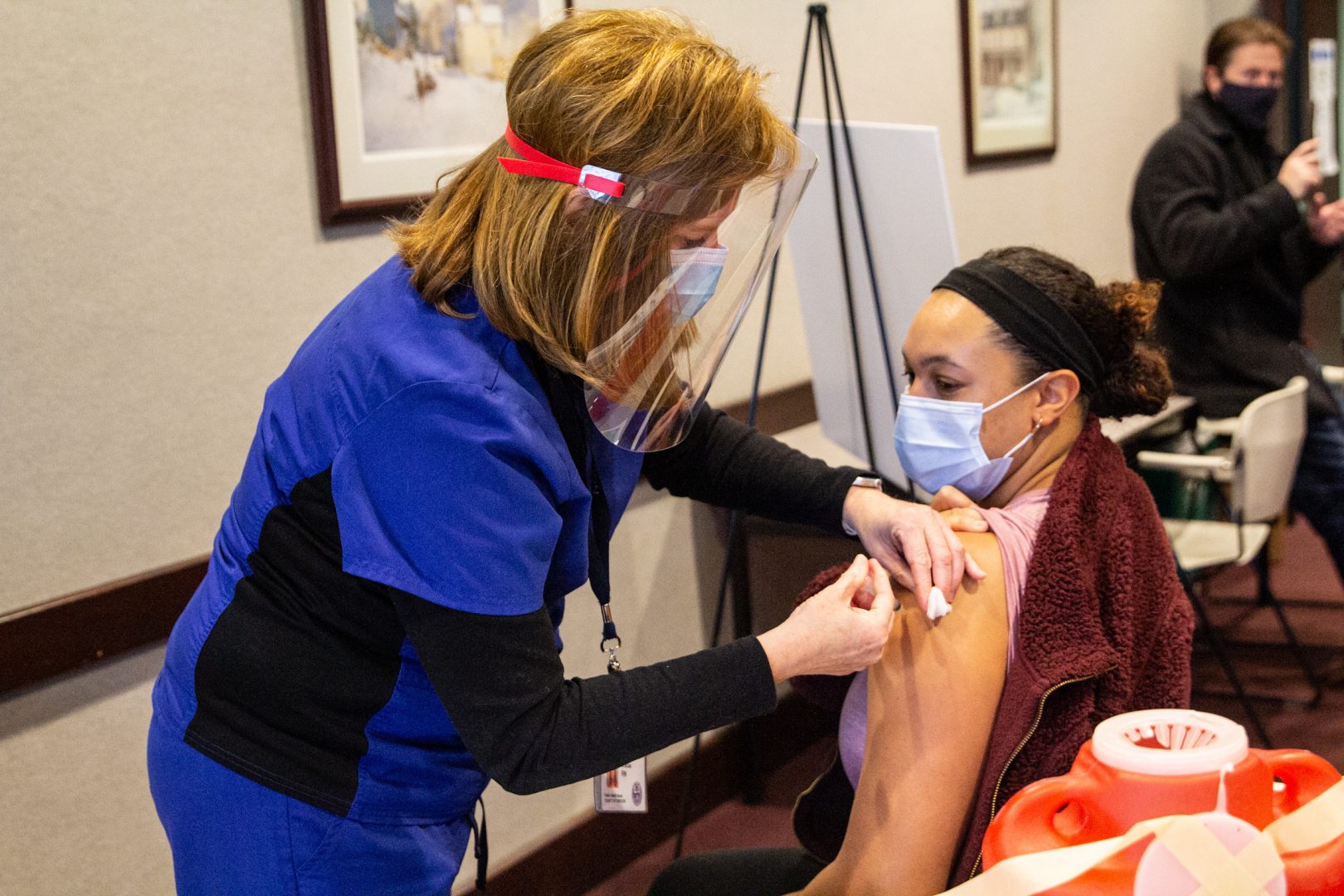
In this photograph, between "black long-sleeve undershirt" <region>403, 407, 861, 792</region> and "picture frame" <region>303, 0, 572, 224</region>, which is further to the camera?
"picture frame" <region>303, 0, 572, 224</region>

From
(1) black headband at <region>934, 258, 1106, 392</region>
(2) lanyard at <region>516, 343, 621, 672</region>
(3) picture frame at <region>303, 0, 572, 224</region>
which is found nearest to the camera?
(2) lanyard at <region>516, 343, 621, 672</region>

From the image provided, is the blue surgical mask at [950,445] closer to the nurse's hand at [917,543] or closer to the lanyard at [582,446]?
the nurse's hand at [917,543]

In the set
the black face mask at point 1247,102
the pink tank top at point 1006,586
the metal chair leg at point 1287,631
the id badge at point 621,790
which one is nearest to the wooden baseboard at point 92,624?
the id badge at point 621,790

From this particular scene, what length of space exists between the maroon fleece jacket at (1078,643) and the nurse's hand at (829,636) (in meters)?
0.20

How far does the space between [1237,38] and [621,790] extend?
283 centimetres

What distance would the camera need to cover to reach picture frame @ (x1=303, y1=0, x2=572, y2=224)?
1877mm

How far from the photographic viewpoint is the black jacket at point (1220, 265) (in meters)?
3.06

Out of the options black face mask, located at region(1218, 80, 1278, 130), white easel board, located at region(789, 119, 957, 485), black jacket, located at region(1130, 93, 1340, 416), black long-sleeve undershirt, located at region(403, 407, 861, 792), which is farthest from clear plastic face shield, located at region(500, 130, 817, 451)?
black face mask, located at region(1218, 80, 1278, 130)

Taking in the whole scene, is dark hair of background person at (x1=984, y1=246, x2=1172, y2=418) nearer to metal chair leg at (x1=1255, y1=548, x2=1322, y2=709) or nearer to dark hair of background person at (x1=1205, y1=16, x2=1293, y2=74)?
metal chair leg at (x1=1255, y1=548, x2=1322, y2=709)

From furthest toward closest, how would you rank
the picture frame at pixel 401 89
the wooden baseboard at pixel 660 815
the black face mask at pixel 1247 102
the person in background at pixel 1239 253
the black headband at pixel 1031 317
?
the black face mask at pixel 1247 102
the person in background at pixel 1239 253
the wooden baseboard at pixel 660 815
the picture frame at pixel 401 89
the black headband at pixel 1031 317

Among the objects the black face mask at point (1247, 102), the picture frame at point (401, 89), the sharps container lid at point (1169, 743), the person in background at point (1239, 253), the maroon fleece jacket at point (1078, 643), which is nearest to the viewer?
the sharps container lid at point (1169, 743)

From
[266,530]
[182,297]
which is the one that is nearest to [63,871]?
[182,297]

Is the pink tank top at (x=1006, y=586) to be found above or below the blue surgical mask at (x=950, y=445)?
below

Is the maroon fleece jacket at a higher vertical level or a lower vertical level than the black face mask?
lower
